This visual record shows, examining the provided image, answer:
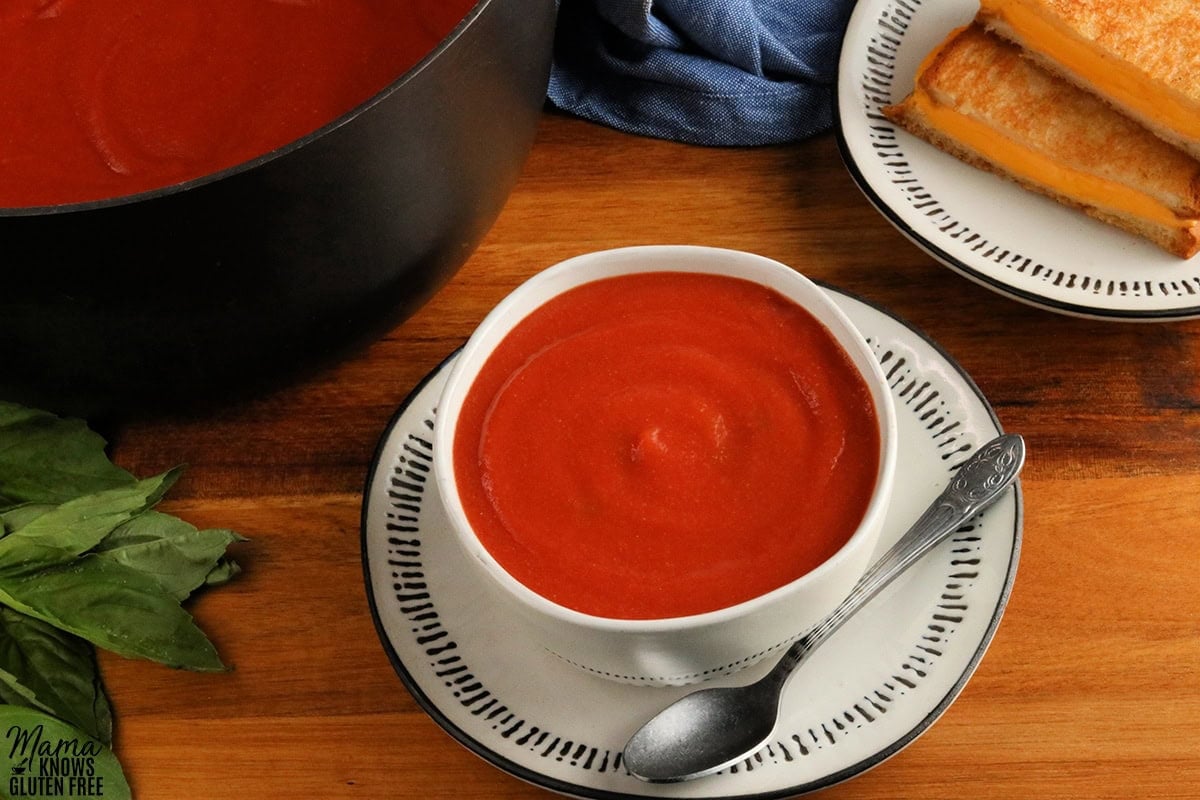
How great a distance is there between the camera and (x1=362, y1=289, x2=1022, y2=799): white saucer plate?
83cm

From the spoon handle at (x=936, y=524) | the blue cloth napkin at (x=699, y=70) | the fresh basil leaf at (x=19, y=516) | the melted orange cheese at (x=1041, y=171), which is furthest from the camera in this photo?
the blue cloth napkin at (x=699, y=70)

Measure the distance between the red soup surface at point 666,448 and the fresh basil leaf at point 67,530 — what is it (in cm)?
34

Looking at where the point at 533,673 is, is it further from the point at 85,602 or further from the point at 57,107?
the point at 57,107

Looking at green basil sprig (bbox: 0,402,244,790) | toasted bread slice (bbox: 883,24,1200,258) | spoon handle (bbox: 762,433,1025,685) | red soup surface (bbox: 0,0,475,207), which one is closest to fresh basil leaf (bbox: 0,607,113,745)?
green basil sprig (bbox: 0,402,244,790)

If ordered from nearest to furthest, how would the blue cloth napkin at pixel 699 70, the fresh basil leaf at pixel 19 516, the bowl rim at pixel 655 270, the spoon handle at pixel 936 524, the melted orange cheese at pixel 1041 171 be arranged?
1. the bowl rim at pixel 655 270
2. the spoon handle at pixel 936 524
3. the fresh basil leaf at pixel 19 516
4. the melted orange cheese at pixel 1041 171
5. the blue cloth napkin at pixel 699 70

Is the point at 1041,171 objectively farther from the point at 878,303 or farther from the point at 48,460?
the point at 48,460

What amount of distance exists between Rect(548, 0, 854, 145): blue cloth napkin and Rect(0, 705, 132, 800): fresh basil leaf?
787 millimetres

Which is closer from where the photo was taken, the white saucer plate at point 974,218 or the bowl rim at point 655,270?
the bowl rim at point 655,270

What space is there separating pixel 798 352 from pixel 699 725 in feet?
0.86

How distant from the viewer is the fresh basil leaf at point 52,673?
0.96 metres

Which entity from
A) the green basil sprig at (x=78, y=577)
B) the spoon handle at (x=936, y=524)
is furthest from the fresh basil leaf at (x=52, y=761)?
the spoon handle at (x=936, y=524)

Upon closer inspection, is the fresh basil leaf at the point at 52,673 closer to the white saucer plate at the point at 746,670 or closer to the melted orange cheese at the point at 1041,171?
the white saucer plate at the point at 746,670

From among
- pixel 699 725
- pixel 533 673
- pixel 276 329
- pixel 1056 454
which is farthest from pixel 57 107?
pixel 1056 454

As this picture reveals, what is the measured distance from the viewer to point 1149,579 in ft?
3.26
